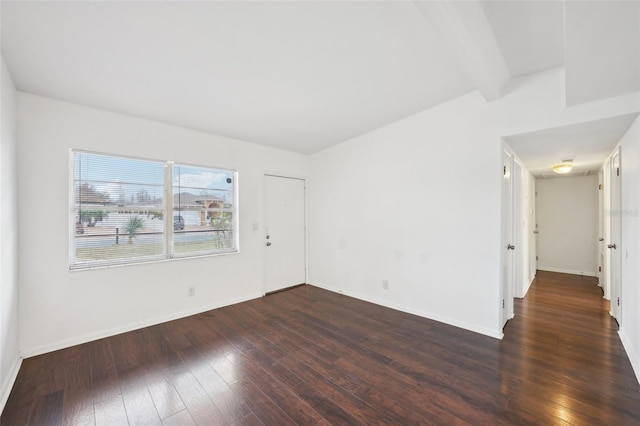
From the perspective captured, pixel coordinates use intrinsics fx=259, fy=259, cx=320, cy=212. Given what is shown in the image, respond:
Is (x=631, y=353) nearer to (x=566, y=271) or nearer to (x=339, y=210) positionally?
(x=339, y=210)

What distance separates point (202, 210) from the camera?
3.79 meters

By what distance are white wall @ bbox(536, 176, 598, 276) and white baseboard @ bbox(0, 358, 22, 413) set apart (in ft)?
28.0

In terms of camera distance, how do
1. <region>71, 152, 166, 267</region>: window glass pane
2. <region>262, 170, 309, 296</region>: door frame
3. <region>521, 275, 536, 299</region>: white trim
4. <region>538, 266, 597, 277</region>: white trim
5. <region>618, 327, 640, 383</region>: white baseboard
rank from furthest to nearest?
<region>538, 266, 597, 277</region>: white trim
<region>262, 170, 309, 296</region>: door frame
<region>521, 275, 536, 299</region>: white trim
<region>71, 152, 166, 267</region>: window glass pane
<region>618, 327, 640, 383</region>: white baseboard

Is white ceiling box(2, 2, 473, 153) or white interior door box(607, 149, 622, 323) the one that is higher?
white ceiling box(2, 2, 473, 153)

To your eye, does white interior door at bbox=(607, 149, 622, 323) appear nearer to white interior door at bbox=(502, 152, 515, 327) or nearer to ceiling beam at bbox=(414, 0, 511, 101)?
white interior door at bbox=(502, 152, 515, 327)

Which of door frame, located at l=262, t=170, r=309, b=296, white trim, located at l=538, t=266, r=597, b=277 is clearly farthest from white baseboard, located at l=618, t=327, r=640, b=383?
door frame, located at l=262, t=170, r=309, b=296

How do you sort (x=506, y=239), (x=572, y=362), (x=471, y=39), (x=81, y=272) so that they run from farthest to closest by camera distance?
(x=506, y=239), (x=81, y=272), (x=572, y=362), (x=471, y=39)

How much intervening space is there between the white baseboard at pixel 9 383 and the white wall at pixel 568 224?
8520 mm

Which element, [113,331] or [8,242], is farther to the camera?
[113,331]

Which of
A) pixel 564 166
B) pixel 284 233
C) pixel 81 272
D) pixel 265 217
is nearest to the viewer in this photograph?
pixel 81 272

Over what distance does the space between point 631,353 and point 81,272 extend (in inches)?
215

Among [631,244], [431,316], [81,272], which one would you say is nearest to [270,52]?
[81,272]

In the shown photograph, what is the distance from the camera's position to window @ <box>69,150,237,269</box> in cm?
287

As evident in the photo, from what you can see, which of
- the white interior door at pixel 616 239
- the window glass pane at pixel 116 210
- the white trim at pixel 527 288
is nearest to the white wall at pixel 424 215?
the white interior door at pixel 616 239
